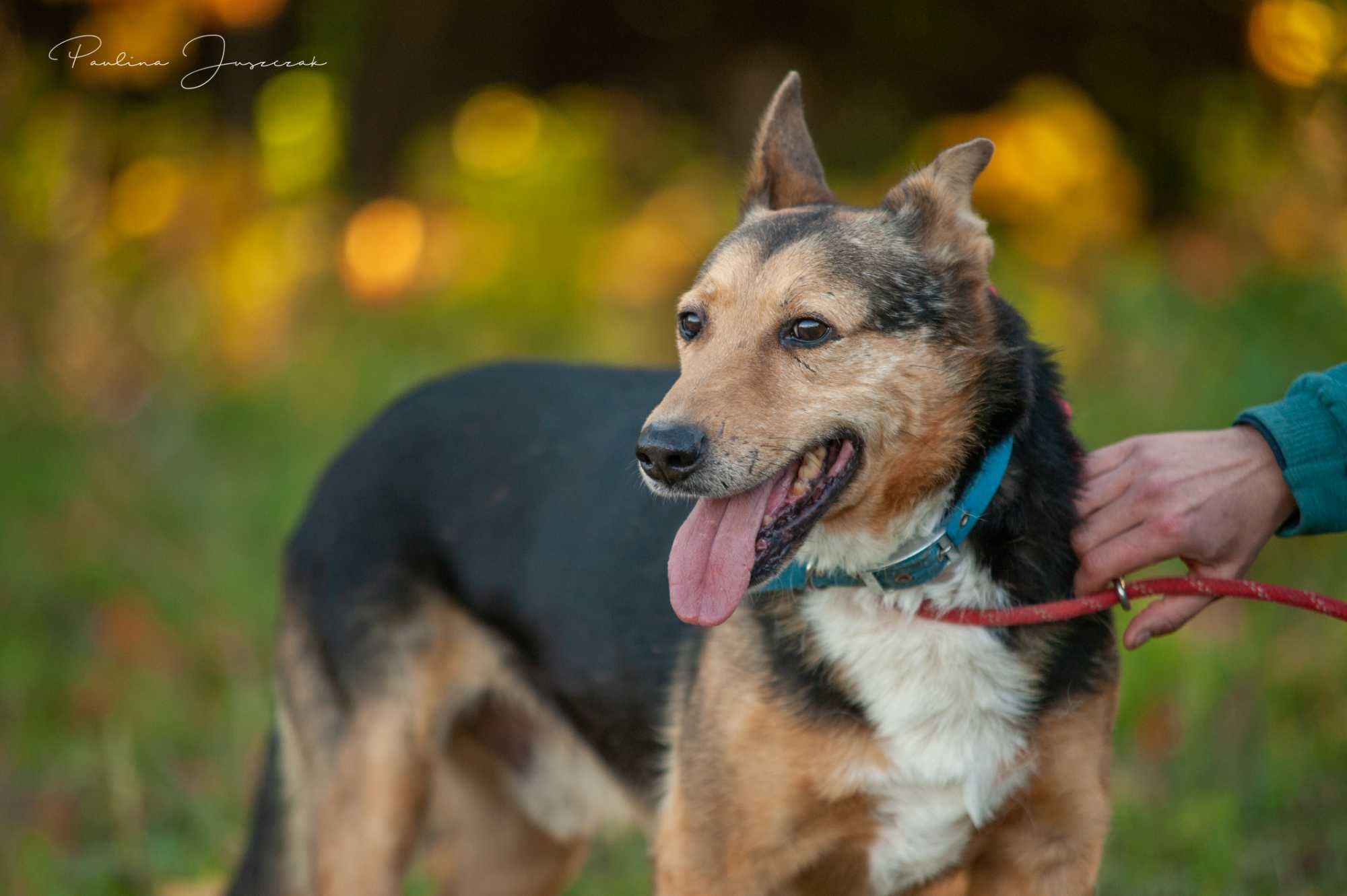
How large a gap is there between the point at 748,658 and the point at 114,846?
3.04 metres

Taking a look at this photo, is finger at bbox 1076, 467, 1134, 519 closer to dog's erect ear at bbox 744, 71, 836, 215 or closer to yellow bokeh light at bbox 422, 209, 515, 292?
dog's erect ear at bbox 744, 71, 836, 215

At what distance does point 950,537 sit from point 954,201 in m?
0.78

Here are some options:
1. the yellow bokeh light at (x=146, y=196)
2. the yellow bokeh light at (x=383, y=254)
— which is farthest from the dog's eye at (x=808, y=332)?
the yellow bokeh light at (x=383, y=254)

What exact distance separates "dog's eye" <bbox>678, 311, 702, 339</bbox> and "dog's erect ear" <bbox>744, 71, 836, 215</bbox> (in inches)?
18.4

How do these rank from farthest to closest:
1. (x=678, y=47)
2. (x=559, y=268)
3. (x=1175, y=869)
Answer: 1. (x=678, y=47)
2. (x=559, y=268)
3. (x=1175, y=869)

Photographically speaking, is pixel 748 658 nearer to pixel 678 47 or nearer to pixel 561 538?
pixel 561 538

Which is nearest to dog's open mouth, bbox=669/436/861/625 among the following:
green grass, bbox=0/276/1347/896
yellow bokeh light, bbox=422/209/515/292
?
green grass, bbox=0/276/1347/896

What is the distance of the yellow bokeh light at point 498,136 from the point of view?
1055 centimetres

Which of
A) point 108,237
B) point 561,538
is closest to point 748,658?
point 561,538

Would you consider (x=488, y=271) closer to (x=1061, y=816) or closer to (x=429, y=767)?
(x=429, y=767)

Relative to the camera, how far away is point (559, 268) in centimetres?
1019

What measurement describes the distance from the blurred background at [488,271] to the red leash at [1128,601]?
1472 millimetres

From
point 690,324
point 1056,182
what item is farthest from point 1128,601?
point 1056,182

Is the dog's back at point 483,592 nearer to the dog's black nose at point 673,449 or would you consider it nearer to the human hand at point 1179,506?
the dog's black nose at point 673,449
